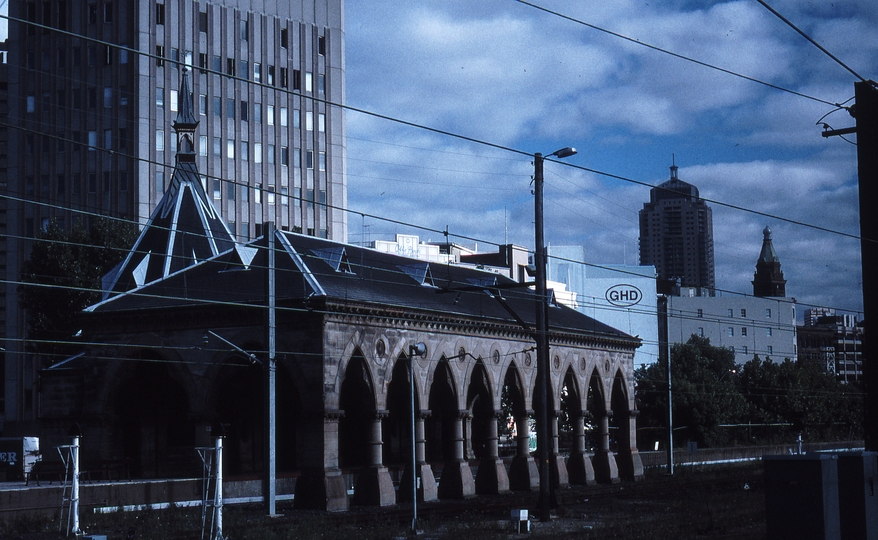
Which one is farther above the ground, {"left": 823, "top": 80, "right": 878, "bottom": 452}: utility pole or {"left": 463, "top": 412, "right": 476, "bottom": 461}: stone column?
{"left": 823, "top": 80, "right": 878, "bottom": 452}: utility pole

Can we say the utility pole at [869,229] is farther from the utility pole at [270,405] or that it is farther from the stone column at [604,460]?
the stone column at [604,460]

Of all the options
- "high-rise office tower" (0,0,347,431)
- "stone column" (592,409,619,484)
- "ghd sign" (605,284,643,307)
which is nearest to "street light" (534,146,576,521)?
"stone column" (592,409,619,484)

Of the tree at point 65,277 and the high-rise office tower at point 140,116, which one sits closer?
the tree at point 65,277

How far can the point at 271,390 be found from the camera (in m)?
34.8

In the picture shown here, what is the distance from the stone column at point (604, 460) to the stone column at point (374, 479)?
16.3 meters

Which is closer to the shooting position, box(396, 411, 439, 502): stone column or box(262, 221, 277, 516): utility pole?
box(262, 221, 277, 516): utility pole

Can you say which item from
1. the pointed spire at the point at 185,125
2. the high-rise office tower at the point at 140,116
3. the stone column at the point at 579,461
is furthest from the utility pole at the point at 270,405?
the high-rise office tower at the point at 140,116

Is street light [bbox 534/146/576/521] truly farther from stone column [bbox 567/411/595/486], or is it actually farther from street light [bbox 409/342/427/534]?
stone column [bbox 567/411/595/486]

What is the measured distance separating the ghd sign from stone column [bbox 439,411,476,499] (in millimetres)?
72920

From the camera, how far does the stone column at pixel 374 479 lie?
39750 mm

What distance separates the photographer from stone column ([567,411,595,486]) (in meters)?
52.1

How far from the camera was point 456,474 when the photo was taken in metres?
44.2

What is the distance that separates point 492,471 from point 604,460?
9.09 metres

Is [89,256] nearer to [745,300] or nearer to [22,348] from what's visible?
[22,348]
